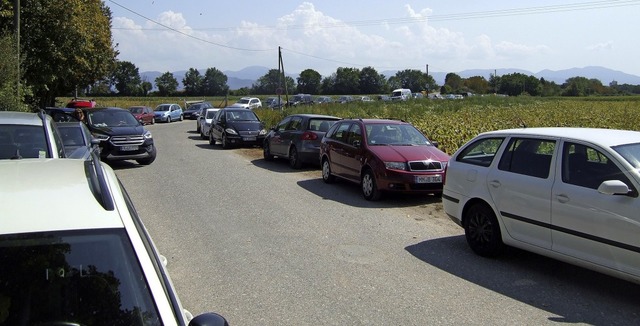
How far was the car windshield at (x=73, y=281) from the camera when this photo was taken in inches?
83.1

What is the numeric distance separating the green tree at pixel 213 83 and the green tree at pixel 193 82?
0.89 m

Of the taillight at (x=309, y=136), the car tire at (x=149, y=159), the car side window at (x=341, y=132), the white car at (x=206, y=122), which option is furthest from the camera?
the white car at (x=206, y=122)

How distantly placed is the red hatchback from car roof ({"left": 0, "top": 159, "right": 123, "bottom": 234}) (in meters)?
7.97

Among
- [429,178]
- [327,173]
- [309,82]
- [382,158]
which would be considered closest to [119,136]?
[327,173]

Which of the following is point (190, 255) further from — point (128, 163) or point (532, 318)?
point (128, 163)

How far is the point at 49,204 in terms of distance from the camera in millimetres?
2354

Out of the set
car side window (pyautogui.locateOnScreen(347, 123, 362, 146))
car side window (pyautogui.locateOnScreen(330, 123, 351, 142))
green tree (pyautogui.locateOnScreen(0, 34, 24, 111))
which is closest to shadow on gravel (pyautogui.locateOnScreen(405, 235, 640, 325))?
car side window (pyautogui.locateOnScreen(347, 123, 362, 146))

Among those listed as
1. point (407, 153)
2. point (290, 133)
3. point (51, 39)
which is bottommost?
point (290, 133)

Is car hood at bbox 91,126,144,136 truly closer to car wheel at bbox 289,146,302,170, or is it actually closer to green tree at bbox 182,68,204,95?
car wheel at bbox 289,146,302,170

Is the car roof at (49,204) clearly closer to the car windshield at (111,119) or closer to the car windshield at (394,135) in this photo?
the car windshield at (394,135)

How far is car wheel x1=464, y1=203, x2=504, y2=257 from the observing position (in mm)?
6836

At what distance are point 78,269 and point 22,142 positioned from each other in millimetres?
5392

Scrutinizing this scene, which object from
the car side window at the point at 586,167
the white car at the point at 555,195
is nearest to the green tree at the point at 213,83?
the white car at the point at 555,195

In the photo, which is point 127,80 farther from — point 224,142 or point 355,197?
point 355,197
